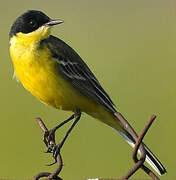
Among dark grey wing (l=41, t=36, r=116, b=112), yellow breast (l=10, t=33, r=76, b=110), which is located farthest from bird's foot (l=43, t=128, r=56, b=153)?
dark grey wing (l=41, t=36, r=116, b=112)

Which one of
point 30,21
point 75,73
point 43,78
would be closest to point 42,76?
point 43,78

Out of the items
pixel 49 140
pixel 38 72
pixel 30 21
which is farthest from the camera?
pixel 30 21

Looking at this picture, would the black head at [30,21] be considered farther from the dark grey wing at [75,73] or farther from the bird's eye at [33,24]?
the dark grey wing at [75,73]

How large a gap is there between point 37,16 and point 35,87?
62cm

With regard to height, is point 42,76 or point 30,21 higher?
point 30,21

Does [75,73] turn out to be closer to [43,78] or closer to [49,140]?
[43,78]

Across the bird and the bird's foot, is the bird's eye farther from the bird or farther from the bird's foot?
the bird's foot

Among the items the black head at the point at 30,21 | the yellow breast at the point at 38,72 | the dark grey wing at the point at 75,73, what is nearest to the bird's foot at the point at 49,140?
the yellow breast at the point at 38,72

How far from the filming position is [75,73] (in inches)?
236

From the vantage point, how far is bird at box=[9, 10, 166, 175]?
566cm

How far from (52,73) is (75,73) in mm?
313

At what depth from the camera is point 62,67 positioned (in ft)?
19.2

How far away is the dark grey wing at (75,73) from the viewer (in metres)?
5.83

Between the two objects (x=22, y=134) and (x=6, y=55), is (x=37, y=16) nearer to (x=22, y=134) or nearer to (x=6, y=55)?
(x=22, y=134)
